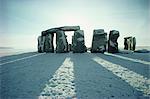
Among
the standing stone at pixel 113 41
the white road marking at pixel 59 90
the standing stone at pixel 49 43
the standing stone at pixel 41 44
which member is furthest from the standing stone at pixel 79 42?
the white road marking at pixel 59 90

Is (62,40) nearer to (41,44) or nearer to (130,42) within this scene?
(41,44)

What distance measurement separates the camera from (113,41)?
48.3 ft

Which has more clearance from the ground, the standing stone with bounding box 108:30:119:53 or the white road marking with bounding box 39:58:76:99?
the standing stone with bounding box 108:30:119:53

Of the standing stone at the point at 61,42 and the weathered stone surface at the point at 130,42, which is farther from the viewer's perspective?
the weathered stone surface at the point at 130,42

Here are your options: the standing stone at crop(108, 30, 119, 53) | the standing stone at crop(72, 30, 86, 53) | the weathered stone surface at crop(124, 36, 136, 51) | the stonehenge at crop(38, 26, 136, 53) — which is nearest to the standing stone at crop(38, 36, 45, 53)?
the stonehenge at crop(38, 26, 136, 53)

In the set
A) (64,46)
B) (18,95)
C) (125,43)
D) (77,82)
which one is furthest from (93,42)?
(18,95)

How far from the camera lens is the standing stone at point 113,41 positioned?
14.6 m

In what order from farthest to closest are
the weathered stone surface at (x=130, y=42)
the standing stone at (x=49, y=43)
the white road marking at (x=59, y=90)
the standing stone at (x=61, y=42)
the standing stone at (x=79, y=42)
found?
the weathered stone surface at (x=130, y=42) → the standing stone at (x=49, y=43) → the standing stone at (x=61, y=42) → the standing stone at (x=79, y=42) → the white road marking at (x=59, y=90)

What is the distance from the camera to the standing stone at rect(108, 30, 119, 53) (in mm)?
14570

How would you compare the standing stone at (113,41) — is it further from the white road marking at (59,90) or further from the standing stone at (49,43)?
the white road marking at (59,90)

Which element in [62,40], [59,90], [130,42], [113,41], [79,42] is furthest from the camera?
[130,42]

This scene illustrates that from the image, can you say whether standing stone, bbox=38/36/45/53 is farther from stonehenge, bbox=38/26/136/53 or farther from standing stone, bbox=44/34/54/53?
stonehenge, bbox=38/26/136/53

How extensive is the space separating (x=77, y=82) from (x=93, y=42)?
446 inches

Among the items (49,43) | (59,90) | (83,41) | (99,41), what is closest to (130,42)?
(99,41)
